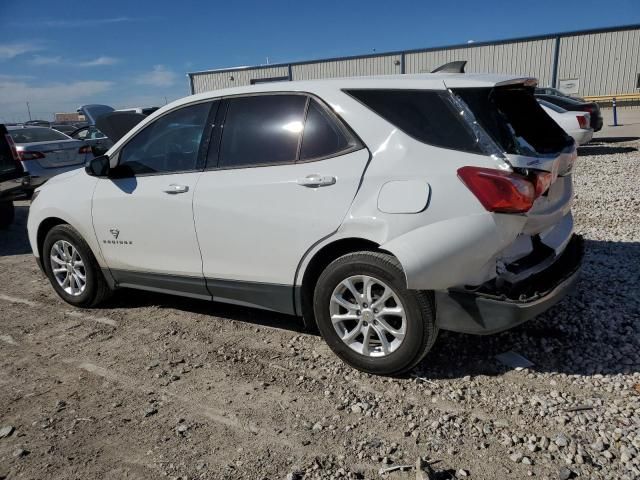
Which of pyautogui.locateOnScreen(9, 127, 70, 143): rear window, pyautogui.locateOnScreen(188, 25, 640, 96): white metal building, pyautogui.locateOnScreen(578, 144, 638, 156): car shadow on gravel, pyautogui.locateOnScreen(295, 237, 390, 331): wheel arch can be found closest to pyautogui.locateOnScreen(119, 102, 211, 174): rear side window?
pyautogui.locateOnScreen(295, 237, 390, 331): wheel arch

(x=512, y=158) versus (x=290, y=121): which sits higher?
(x=290, y=121)

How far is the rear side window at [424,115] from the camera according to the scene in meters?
2.79

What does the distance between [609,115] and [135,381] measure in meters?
27.4

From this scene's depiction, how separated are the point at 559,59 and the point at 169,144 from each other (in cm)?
2829

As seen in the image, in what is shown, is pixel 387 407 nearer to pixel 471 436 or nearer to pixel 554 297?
pixel 471 436

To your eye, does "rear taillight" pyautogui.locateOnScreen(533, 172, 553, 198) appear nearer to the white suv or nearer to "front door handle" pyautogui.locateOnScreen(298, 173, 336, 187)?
the white suv

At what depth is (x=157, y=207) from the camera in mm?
3775

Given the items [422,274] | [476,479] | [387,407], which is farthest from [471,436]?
[422,274]

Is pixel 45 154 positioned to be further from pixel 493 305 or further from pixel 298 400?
pixel 493 305

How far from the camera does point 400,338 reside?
2.97m

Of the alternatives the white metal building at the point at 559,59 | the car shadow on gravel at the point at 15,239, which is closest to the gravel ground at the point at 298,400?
the car shadow on gravel at the point at 15,239

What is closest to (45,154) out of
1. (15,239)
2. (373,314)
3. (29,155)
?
(29,155)

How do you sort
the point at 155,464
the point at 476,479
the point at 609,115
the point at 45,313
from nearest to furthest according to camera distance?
1. the point at 476,479
2. the point at 155,464
3. the point at 45,313
4. the point at 609,115

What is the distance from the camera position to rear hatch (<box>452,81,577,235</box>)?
276 centimetres
